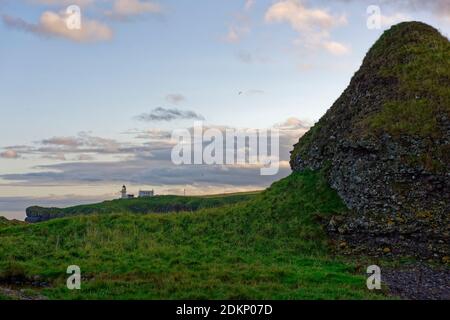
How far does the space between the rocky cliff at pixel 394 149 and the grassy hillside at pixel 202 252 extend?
215 cm

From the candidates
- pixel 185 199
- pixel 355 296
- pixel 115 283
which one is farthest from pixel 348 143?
pixel 185 199

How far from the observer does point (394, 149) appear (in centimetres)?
3328

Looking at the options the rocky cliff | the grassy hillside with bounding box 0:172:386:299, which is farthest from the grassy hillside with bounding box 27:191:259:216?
the rocky cliff

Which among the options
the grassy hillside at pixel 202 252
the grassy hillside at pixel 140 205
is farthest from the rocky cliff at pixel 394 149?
the grassy hillside at pixel 140 205

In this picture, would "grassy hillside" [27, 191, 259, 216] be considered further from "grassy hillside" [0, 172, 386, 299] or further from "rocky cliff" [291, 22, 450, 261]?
"rocky cliff" [291, 22, 450, 261]

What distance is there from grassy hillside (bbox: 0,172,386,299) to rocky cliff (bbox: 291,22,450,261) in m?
2.15

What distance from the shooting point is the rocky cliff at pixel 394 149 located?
98.6 feet

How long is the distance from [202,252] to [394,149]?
14.1 metres

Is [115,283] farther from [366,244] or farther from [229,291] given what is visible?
[366,244]

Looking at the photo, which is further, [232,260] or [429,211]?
[429,211]

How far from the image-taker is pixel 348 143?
36.0 metres

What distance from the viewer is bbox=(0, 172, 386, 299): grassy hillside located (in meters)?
20.7
